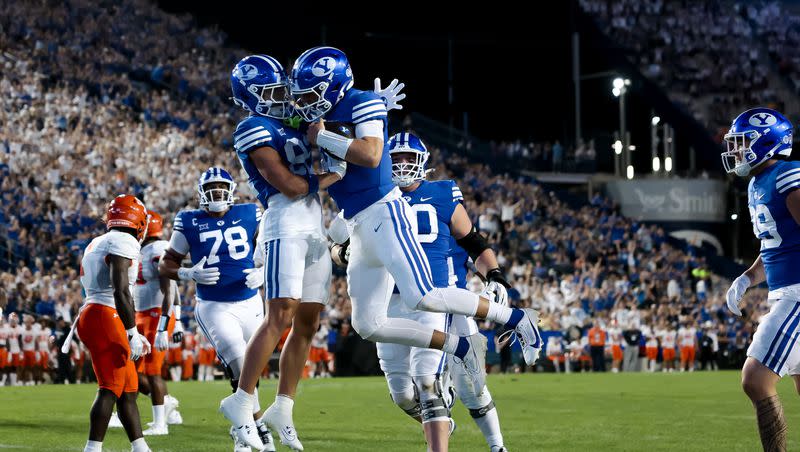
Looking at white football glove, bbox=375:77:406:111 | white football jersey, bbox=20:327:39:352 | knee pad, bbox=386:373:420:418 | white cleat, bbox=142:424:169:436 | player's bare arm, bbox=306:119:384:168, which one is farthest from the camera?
white football jersey, bbox=20:327:39:352

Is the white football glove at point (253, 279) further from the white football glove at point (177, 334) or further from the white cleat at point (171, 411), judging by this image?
the white cleat at point (171, 411)

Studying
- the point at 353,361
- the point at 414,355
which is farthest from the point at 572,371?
the point at 414,355

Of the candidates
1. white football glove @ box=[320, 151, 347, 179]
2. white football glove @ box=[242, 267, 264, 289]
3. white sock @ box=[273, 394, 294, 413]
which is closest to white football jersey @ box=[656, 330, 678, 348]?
white football glove @ box=[242, 267, 264, 289]

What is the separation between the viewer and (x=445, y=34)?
4131 cm

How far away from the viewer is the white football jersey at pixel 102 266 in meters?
7.71

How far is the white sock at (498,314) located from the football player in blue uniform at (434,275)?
1.78 ft

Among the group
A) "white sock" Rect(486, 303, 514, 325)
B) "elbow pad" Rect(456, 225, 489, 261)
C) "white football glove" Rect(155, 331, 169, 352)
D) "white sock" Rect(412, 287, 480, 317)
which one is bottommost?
"white football glove" Rect(155, 331, 169, 352)

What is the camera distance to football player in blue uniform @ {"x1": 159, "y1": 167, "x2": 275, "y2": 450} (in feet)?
29.7

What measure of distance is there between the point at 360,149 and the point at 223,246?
122 inches

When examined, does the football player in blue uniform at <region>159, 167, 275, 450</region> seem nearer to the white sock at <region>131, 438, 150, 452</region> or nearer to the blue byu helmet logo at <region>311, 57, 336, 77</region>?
the white sock at <region>131, 438, 150, 452</region>

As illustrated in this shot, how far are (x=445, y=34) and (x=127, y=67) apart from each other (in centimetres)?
1413

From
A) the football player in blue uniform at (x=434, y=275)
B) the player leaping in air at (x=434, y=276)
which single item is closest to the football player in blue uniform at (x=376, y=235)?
the player leaping in air at (x=434, y=276)

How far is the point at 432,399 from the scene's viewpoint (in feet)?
22.7

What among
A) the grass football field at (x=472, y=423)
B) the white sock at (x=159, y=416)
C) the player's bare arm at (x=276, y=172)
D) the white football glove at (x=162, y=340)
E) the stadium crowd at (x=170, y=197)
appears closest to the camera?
the player's bare arm at (x=276, y=172)
